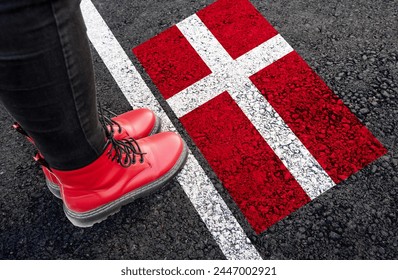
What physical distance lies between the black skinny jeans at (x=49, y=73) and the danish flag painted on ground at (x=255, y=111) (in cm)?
76

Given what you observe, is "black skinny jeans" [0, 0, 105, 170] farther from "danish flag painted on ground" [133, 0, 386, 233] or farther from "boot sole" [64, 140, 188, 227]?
"danish flag painted on ground" [133, 0, 386, 233]

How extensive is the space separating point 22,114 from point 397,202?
1.38m

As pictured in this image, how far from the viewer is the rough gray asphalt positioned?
5.36ft

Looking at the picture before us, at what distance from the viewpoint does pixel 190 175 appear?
1.83 metres

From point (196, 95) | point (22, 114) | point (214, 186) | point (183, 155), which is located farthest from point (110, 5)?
point (22, 114)

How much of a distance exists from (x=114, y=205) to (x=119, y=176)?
0.14 metres

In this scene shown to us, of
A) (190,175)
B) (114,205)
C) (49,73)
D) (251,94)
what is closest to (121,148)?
(114,205)

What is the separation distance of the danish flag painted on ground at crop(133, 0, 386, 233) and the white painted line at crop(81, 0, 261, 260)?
0.22 feet

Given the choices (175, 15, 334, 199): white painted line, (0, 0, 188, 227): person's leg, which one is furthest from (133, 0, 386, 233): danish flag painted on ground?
(0, 0, 188, 227): person's leg

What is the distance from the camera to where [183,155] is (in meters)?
1.81

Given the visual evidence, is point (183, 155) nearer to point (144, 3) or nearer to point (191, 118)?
point (191, 118)

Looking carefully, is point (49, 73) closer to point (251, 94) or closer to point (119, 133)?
point (119, 133)

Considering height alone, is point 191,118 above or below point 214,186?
above

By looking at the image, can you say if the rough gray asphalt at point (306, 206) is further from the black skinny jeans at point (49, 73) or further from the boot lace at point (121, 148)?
the black skinny jeans at point (49, 73)
